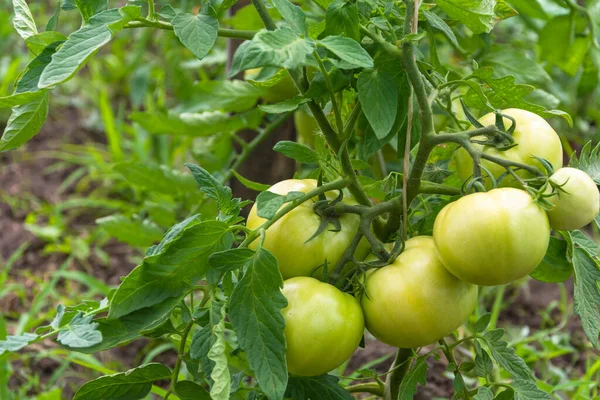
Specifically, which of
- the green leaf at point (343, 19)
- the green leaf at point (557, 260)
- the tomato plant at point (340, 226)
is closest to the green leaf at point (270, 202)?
the tomato plant at point (340, 226)

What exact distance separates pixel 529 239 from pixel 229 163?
108 centimetres

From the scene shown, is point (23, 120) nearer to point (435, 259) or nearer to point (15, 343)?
point (15, 343)

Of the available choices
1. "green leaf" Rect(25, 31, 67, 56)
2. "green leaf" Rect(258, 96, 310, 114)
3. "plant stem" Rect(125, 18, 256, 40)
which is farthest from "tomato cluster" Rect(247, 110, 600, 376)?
"green leaf" Rect(25, 31, 67, 56)

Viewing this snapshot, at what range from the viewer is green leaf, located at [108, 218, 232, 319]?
81cm

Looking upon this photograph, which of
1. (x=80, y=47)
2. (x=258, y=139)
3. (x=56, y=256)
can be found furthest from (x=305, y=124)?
(x=56, y=256)

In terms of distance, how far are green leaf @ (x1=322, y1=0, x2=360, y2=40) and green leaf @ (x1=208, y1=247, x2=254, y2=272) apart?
295 millimetres

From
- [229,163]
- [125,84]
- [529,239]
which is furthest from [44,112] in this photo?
[125,84]

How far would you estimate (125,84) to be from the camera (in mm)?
3525

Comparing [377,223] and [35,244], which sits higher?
[377,223]

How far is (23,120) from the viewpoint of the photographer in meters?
0.84

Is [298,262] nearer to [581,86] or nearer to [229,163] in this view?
[229,163]

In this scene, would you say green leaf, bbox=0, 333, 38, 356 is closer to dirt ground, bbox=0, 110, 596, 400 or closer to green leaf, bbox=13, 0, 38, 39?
green leaf, bbox=13, 0, 38, 39

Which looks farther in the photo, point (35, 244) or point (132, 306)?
point (35, 244)

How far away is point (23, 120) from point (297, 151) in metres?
0.35
